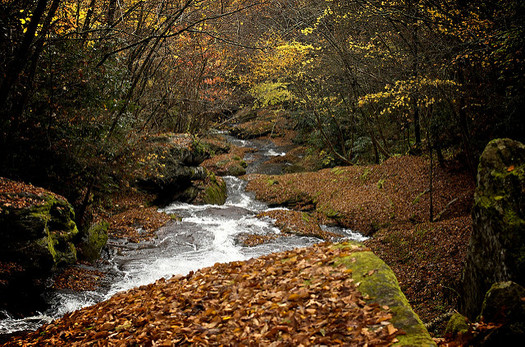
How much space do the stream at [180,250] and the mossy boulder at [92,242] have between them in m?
0.35

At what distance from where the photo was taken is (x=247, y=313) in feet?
13.2

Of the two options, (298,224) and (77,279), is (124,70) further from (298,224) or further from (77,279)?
(298,224)

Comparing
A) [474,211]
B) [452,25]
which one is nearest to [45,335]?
[474,211]

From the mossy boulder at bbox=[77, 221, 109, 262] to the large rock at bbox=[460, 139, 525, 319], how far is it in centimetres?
890

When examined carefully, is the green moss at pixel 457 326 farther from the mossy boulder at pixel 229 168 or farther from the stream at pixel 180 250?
the mossy boulder at pixel 229 168

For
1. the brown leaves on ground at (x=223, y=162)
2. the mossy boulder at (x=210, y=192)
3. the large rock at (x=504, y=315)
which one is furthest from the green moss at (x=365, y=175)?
the large rock at (x=504, y=315)

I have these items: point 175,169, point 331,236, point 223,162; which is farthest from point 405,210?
point 223,162

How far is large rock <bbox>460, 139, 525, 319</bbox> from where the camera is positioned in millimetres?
4363

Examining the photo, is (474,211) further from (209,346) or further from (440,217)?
(440,217)

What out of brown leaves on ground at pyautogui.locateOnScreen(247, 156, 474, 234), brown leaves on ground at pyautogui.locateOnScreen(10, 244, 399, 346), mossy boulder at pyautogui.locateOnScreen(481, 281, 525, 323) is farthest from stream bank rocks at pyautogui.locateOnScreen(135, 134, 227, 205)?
mossy boulder at pyautogui.locateOnScreen(481, 281, 525, 323)

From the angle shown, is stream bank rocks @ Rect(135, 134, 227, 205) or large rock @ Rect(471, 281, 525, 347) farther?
stream bank rocks @ Rect(135, 134, 227, 205)

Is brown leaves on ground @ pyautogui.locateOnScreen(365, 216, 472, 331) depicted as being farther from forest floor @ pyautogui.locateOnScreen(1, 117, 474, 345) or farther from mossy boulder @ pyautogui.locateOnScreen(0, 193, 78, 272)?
mossy boulder @ pyautogui.locateOnScreen(0, 193, 78, 272)

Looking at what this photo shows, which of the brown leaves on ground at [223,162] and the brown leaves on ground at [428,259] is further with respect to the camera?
the brown leaves on ground at [223,162]

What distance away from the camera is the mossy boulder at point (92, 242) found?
892 centimetres
